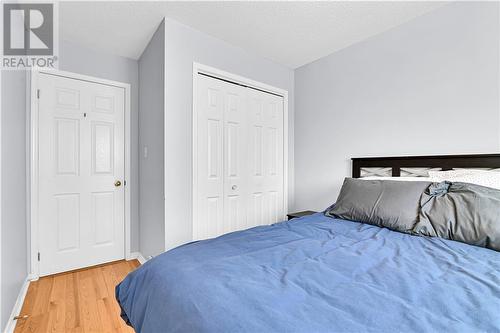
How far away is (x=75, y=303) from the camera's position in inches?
76.4

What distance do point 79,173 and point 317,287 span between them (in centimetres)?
270

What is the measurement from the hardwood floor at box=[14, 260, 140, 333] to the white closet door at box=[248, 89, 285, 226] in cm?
156

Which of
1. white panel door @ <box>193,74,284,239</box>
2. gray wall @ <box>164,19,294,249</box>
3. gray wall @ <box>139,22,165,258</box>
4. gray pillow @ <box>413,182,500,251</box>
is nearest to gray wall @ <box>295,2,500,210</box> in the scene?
white panel door @ <box>193,74,284,239</box>

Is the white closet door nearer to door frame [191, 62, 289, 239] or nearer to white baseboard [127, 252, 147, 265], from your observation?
door frame [191, 62, 289, 239]

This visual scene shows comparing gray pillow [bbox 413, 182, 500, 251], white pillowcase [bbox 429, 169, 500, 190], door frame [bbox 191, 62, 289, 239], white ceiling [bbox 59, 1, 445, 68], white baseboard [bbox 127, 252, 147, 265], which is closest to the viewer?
gray pillow [bbox 413, 182, 500, 251]

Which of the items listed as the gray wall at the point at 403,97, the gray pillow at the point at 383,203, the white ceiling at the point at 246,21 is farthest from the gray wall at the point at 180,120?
the gray wall at the point at 403,97

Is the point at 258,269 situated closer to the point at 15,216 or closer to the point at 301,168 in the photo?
the point at 15,216

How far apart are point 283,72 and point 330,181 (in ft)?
5.12

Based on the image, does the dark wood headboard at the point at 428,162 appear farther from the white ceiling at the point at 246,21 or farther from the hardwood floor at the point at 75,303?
the hardwood floor at the point at 75,303

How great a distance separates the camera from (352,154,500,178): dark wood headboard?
5.78ft

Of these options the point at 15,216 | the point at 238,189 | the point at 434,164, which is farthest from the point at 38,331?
the point at 434,164

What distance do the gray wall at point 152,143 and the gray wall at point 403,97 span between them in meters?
1.80

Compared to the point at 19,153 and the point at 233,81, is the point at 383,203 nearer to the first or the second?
the point at 233,81

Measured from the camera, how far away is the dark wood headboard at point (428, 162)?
5.78 ft
